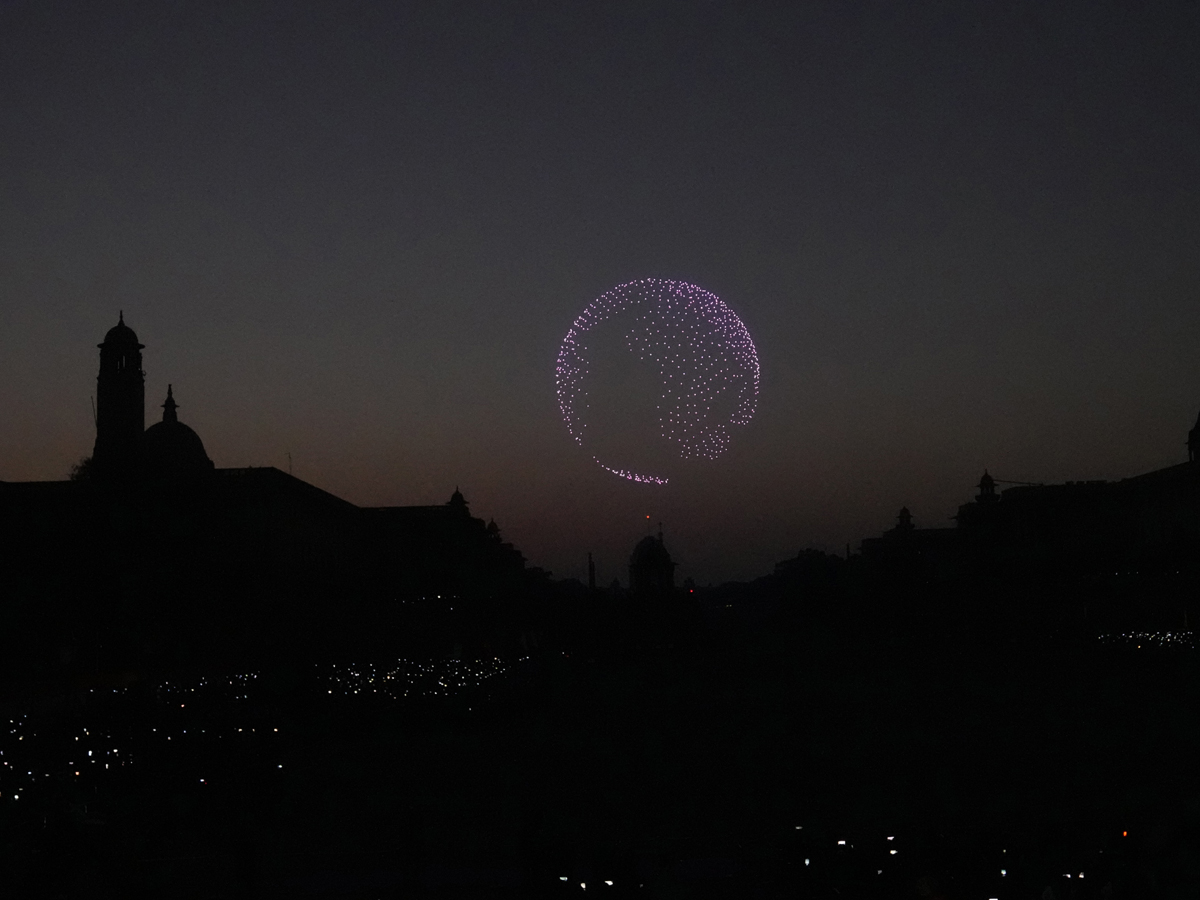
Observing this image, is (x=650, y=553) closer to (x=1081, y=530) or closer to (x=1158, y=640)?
(x=1081, y=530)

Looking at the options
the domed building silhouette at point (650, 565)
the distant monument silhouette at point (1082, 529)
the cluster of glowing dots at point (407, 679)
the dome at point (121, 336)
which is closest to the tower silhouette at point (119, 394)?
the dome at point (121, 336)

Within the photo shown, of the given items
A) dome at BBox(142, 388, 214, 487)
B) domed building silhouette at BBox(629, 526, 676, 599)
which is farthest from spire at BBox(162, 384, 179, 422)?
domed building silhouette at BBox(629, 526, 676, 599)

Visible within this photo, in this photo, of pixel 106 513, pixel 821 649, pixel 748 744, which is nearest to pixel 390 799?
pixel 748 744

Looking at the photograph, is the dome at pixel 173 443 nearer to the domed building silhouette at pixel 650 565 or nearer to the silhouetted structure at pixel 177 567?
the silhouetted structure at pixel 177 567

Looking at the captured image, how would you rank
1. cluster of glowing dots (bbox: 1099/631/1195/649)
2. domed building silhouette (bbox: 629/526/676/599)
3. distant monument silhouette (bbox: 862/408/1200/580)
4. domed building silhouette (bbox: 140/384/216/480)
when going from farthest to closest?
1. domed building silhouette (bbox: 629/526/676/599)
2. distant monument silhouette (bbox: 862/408/1200/580)
3. domed building silhouette (bbox: 140/384/216/480)
4. cluster of glowing dots (bbox: 1099/631/1195/649)

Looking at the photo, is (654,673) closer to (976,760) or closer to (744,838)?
(976,760)

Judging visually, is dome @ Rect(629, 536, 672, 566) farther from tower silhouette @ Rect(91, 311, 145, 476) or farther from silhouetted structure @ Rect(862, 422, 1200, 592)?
tower silhouette @ Rect(91, 311, 145, 476)
